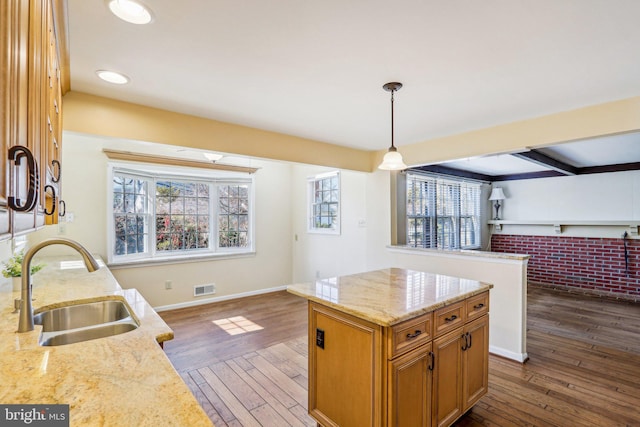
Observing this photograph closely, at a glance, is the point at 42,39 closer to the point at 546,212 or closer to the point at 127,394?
the point at 127,394

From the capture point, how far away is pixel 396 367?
1.60 meters

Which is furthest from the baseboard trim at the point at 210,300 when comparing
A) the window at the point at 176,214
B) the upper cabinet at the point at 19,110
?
the upper cabinet at the point at 19,110

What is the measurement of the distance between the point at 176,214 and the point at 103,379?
401cm

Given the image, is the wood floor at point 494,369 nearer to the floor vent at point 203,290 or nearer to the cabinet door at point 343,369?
the floor vent at point 203,290

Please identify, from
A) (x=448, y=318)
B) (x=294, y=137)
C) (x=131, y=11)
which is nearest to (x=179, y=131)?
(x=294, y=137)

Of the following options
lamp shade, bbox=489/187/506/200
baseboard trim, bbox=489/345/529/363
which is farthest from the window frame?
baseboard trim, bbox=489/345/529/363

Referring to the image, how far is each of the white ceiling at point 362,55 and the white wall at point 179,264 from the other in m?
0.99

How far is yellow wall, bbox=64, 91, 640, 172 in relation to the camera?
2385mm

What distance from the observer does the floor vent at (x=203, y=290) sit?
15.3 ft

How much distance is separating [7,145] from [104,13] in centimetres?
124

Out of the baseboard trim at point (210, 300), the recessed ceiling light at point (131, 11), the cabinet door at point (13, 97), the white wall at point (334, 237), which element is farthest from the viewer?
the white wall at point (334, 237)

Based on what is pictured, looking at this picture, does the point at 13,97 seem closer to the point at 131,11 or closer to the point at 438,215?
the point at 131,11

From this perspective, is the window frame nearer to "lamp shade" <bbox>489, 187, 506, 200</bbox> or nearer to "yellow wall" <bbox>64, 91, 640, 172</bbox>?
"lamp shade" <bbox>489, 187, 506, 200</bbox>

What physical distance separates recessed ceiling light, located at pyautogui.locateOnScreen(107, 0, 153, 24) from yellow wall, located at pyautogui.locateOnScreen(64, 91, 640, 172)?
4.06ft
